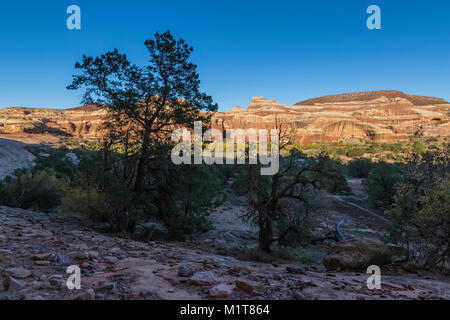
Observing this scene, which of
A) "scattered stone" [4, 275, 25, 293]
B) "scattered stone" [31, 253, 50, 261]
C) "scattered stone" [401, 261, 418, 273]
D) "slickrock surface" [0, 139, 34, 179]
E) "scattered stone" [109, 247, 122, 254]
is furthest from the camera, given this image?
"slickrock surface" [0, 139, 34, 179]

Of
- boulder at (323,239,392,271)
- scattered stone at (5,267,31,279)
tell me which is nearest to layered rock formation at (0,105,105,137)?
boulder at (323,239,392,271)

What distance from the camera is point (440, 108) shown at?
108938mm

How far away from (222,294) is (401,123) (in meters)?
103

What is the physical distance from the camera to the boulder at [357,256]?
637cm

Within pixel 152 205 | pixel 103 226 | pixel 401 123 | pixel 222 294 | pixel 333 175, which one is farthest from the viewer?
pixel 401 123

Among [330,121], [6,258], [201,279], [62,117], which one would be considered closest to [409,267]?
[201,279]

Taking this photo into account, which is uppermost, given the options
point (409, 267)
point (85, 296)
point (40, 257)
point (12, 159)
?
Result: point (12, 159)

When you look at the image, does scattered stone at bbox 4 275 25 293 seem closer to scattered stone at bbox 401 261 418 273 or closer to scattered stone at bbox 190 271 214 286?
scattered stone at bbox 190 271 214 286

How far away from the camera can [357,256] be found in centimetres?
648

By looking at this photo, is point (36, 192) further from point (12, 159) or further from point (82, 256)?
point (12, 159)

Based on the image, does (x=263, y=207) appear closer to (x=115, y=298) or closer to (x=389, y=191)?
(x=115, y=298)

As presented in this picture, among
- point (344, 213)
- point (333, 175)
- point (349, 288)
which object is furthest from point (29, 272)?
point (344, 213)

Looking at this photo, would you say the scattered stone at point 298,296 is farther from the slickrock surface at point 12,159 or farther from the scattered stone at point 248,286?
the slickrock surface at point 12,159

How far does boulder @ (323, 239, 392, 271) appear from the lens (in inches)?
251
